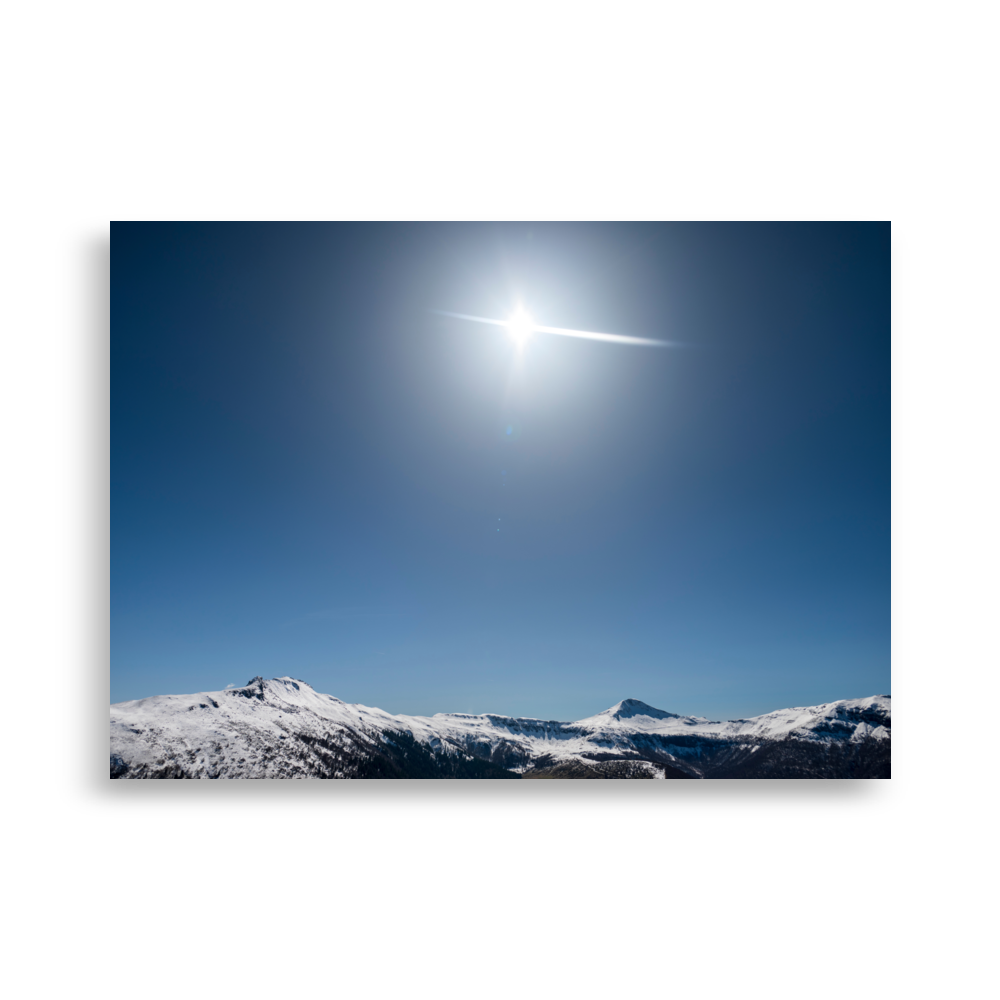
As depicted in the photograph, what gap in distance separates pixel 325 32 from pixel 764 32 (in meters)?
3.01

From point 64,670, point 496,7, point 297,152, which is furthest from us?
point 297,152

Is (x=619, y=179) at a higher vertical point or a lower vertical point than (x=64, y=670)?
higher

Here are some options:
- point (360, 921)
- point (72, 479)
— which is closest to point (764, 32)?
point (72, 479)

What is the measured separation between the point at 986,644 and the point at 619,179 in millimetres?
4464

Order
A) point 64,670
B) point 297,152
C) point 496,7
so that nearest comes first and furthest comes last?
point 496,7, point 64,670, point 297,152

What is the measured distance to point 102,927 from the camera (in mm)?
3621

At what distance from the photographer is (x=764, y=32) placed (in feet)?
11.4

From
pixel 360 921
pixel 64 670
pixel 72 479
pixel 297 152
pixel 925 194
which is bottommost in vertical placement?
pixel 360 921

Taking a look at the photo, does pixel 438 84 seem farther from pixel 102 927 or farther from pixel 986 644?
pixel 102 927

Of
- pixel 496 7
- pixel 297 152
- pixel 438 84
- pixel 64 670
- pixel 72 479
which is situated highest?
pixel 496 7

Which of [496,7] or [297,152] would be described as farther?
[297,152]

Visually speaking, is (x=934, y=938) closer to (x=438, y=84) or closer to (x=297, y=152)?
(x=438, y=84)

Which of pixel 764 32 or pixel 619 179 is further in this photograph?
pixel 619 179

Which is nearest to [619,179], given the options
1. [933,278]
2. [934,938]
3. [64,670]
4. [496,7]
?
[496,7]
